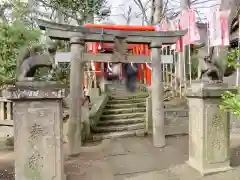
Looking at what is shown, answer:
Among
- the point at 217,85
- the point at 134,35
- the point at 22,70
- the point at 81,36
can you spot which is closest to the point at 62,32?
the point at 81,36

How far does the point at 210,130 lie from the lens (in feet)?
16.1

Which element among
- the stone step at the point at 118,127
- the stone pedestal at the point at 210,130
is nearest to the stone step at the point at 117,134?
the stone step at the point at 118,127

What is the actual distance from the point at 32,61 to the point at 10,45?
3.60 m

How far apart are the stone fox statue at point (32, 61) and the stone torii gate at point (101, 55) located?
2018mm

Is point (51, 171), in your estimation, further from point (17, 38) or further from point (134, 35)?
point (17, 38)

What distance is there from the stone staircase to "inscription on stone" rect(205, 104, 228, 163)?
3.81 m

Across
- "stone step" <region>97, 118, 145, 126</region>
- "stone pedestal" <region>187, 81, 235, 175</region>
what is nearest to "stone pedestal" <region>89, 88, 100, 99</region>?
"stone step" <region>97, 118, 145, 126</region>

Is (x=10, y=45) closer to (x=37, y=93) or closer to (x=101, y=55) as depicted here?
(x=101, y=55)

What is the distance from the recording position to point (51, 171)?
4.14 metres

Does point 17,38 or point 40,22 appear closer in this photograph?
point 40,22

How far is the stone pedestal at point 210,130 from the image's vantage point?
4.83m

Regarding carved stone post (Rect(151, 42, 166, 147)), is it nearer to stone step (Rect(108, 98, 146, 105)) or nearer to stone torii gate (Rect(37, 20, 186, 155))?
stone torii gate (Rect(37, 20, 186, 155))

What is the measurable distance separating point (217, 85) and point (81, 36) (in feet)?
12.9

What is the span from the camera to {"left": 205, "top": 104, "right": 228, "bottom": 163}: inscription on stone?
489 centimetres
